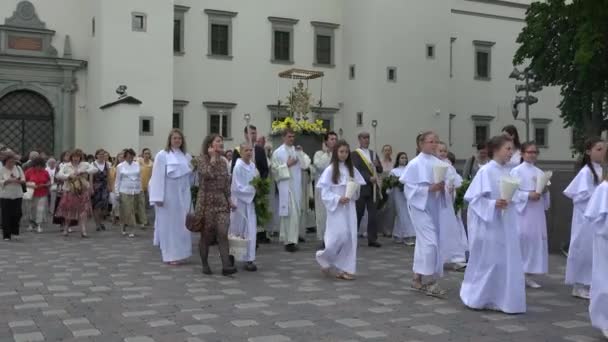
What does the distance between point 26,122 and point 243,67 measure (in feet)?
32.7

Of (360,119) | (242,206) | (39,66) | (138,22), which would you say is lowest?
(242,206)

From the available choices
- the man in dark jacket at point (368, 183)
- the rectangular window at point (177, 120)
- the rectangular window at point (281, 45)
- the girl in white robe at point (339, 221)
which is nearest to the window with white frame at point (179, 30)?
the rectangular window at point (177, 120)

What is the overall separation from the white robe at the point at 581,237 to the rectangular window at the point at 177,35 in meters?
26.0

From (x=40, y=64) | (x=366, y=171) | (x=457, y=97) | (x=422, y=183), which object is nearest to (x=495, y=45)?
(x=457, y=97)

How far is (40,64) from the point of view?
98.9 feet

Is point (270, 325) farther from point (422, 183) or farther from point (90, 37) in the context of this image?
point (90, 37)

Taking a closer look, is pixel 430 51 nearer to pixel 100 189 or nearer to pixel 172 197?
pixel 100 189

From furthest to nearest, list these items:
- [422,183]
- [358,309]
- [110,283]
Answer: [110,283] < [422,183] < [358,309]

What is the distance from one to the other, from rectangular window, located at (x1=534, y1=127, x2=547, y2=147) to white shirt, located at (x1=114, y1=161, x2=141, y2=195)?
104 ft

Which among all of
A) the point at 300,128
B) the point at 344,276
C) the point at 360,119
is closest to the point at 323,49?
the point at 360,119

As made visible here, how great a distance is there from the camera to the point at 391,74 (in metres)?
34.8

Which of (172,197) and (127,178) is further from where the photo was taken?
(127,178)

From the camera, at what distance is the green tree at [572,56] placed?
78.7ft

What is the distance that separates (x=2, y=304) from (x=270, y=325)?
3.22 metres
